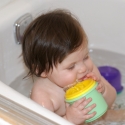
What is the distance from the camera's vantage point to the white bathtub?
1.54 m

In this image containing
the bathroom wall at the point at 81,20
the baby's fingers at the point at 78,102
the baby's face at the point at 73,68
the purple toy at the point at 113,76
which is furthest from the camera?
the purple toy at the point at 113,76

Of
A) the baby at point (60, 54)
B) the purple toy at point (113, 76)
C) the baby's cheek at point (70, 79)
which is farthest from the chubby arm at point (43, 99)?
the purple toy at point (113, 76)

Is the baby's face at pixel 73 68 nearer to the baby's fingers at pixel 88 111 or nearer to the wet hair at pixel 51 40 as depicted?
the wet hair at pixel 51 40

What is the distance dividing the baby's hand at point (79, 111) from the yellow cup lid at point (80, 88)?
2cm

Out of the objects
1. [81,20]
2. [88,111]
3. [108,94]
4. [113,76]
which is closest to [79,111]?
[88,111]

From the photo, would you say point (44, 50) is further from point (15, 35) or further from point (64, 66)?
point (15, 35)

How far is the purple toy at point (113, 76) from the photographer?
5.39 feet

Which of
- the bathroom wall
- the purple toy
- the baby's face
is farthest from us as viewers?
the purple toy

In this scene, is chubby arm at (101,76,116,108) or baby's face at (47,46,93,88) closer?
baby's face at (47,46,93,88)

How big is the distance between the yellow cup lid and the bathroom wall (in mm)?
473

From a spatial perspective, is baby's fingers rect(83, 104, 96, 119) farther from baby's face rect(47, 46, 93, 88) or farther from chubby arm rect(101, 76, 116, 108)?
chubby arm rect(101, 76, 116, 108)

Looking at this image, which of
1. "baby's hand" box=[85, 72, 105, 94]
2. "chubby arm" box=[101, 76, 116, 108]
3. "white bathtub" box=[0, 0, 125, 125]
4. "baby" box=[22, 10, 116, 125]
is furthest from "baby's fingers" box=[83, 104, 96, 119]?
"white bathtub" box=[0, 0, 125, 125]

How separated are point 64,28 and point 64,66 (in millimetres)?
119

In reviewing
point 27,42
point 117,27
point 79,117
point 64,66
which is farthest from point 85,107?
point 117,27
